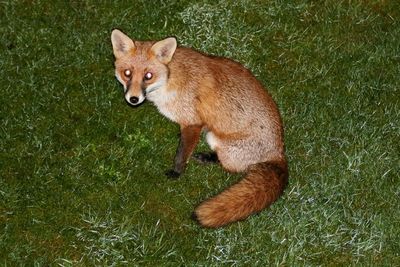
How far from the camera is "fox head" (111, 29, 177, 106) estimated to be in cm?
631

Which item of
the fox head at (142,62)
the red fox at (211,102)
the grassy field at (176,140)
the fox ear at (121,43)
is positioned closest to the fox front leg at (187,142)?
the red fox at (211,102)

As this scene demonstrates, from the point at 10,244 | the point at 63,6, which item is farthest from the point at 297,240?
the point at 63,6

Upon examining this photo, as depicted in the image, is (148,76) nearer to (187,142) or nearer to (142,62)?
(142,62)

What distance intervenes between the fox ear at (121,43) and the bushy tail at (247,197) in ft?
5.83

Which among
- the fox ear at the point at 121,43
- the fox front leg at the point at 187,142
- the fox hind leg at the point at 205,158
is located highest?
the fox ear at the point at 121,43

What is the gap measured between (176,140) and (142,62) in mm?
1290

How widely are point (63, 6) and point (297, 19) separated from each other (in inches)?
131

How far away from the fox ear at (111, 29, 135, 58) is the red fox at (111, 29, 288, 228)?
1 centimetres

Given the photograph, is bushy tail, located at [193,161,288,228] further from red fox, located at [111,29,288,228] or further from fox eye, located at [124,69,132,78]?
fox eye, located at [124,69,132,78]

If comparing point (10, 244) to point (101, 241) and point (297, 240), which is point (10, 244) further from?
point (297, 240)

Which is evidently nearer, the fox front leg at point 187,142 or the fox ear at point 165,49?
the fox ear at point 165,49

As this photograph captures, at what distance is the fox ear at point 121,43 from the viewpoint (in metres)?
6.39

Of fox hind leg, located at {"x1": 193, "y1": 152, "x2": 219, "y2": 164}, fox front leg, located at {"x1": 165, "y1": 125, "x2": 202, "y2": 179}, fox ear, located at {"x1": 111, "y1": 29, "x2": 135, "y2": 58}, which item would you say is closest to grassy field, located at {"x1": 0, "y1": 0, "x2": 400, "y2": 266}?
fox hind leg, located at {"x1": 193, "y1": 152, "x2": 219, "y2": 164}

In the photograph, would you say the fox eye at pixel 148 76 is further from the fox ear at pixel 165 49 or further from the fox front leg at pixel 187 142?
the fox front leg at pixel 187 142
